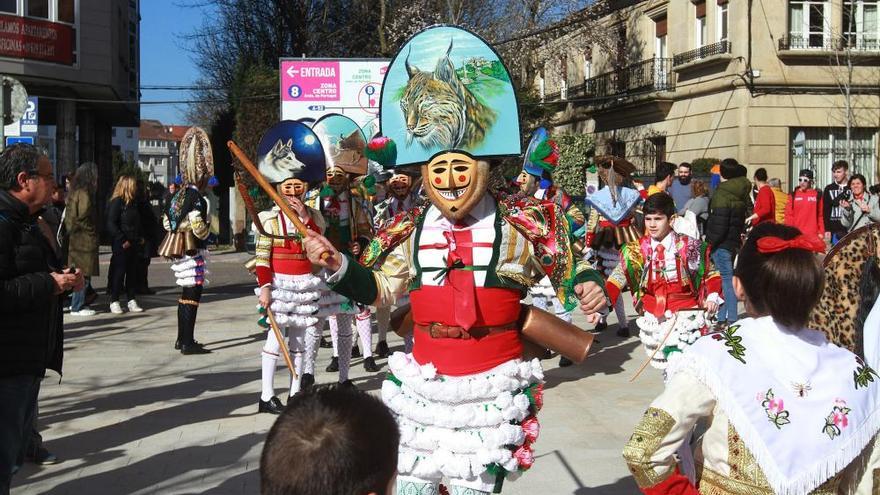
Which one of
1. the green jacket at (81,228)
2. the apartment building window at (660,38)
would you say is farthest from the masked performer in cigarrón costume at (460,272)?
the apartment building window at (660,38)

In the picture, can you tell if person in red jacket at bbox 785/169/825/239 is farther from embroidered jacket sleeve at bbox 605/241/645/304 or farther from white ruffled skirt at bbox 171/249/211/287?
white ruffled skirt at bbox 171/249/211/287

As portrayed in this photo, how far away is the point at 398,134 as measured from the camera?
473cm

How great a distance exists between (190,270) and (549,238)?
7.19m

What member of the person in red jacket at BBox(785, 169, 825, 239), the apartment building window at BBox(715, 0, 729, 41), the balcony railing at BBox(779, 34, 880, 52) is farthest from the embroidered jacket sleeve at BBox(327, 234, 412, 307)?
the apartment building window at BBox(715, 0, 729, 41)

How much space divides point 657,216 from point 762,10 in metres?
21.0

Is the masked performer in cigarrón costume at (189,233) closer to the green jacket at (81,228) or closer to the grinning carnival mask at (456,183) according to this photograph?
the green jacket at (81,228)

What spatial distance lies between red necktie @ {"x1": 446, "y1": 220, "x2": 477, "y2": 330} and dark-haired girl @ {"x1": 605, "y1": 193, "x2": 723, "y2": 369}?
270 cm

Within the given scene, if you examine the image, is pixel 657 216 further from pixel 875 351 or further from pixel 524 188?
pixel 875 351

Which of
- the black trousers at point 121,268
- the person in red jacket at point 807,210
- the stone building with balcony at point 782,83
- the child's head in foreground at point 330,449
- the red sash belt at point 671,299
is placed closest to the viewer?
the child's head in foreground at point 330,449

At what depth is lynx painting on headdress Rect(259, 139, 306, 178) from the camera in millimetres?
7375

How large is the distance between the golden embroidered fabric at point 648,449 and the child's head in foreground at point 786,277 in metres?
0.46

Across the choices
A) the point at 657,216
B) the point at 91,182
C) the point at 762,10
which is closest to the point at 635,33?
the point at 762,10

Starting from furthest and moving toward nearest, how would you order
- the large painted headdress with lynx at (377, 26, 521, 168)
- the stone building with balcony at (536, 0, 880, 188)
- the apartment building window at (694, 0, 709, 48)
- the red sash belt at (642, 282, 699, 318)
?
the apartment building window at (694, 0, 709, 48) → the stone building with balcony at (536, 0, 880, 188) → the red sash belt at (642, 282, 699, 318) → the large painted headdress with lynx at (377, 26, 521, 168)

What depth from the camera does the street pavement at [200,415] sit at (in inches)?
242
